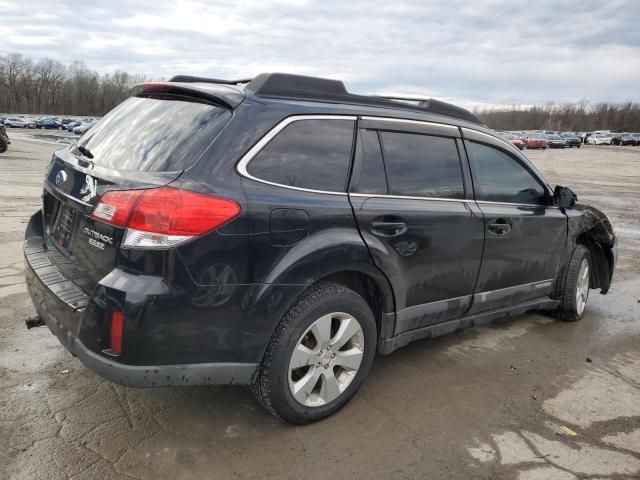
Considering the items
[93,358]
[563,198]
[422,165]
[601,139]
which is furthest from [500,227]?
[601,139]

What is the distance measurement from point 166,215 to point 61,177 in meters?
1.10

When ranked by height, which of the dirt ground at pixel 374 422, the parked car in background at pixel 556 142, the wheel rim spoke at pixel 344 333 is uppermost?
the parked car in background at pixel 556 142

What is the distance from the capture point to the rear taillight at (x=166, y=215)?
2375 millimetres

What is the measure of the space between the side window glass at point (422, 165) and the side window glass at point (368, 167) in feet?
0.18

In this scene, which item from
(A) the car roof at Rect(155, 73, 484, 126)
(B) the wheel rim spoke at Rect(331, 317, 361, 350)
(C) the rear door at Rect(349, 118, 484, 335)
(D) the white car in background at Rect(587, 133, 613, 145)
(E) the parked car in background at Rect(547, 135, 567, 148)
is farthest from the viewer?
(D) the white car in background at Rect(587, 133, 613, 145)

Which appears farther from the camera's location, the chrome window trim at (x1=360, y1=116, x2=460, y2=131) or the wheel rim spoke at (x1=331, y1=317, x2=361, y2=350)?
the chrome window trim at (x1=360, y1=116, x2=460, y2=131)

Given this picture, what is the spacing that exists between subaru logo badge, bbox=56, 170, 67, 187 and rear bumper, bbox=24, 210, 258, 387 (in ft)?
1.57

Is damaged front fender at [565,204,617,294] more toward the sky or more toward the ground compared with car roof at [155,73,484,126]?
more toward the ground

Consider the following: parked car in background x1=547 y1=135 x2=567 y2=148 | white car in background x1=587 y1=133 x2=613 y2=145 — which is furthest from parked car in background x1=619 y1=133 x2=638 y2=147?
parked car in background x1=547 y1=135 x2=567 y2=148

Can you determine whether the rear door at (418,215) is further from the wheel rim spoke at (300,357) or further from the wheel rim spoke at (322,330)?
the wheel rim spoke at (300,357)

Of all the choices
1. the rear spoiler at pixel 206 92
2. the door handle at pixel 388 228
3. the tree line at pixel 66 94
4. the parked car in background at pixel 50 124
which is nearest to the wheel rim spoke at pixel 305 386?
the door handle at pixel 388 228

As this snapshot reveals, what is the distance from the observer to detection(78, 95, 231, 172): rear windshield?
102 inches

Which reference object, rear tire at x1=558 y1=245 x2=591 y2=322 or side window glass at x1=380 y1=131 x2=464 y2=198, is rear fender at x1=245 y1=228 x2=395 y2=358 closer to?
side window glass at x1=380 y1=131 x2=464 y2=198

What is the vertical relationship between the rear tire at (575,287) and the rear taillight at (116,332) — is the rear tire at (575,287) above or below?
below
